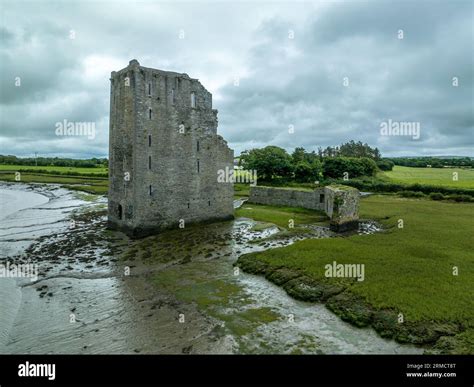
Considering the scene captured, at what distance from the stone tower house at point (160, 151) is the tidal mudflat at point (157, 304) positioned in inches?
99.7

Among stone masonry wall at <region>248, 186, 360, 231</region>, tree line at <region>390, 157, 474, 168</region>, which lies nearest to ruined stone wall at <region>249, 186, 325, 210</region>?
stone masonry wall at <region>248, 186, 360, 231</region>

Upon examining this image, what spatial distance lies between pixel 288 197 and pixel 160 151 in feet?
57.3

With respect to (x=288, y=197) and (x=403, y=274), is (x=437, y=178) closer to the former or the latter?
(x=288, y=197)

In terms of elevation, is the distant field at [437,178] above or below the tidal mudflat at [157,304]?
above

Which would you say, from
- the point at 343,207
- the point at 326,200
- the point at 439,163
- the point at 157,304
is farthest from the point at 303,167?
the point at 439,163

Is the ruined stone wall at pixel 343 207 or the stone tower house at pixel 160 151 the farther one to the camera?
the ruined stone wall at pixel 343 207

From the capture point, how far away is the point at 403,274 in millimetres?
16250

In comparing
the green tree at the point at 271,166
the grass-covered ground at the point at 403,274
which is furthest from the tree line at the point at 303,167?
the grass-covered ground at the point at 403,274

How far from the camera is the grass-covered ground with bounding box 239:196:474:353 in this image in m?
12.0

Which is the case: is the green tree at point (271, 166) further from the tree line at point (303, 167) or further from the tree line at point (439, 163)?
the tree line at point (439, 163)

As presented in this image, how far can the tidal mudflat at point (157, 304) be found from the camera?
37.7 ft

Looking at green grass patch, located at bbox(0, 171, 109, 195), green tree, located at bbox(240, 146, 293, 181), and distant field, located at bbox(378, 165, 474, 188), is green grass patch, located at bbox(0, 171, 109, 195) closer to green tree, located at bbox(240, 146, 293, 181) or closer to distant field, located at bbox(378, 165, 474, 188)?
green tree, located at bbox(240, 146, 293, 181)
